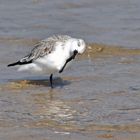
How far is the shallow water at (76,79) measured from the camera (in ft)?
23.8

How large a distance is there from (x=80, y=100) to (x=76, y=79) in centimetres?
124

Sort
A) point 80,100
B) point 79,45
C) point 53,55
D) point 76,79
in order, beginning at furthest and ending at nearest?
point 76,79, point 53,55, point 79,45, point 80,100

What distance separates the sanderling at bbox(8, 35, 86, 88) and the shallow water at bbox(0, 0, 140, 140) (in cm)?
24

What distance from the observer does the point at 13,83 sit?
379 inches

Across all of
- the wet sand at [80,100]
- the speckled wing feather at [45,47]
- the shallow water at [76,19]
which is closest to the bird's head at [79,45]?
the speckled wing feather at [45,47]

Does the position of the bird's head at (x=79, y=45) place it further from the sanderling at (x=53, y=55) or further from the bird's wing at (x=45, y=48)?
the bird's wing at (x=45, y=48)

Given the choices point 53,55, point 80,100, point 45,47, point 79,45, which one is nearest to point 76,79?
point 53,55

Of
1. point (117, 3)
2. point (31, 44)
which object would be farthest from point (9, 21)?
point (117, 3)

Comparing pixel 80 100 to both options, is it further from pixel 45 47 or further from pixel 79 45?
pixel 45 47

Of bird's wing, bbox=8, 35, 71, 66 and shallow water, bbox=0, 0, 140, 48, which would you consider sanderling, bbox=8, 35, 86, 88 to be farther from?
shallow water, bbox=0, 0, 140, 48

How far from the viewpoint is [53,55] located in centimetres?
958

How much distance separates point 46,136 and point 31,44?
561cm

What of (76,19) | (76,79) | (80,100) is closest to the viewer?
(80,100)

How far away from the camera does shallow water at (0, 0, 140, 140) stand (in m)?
7.25
